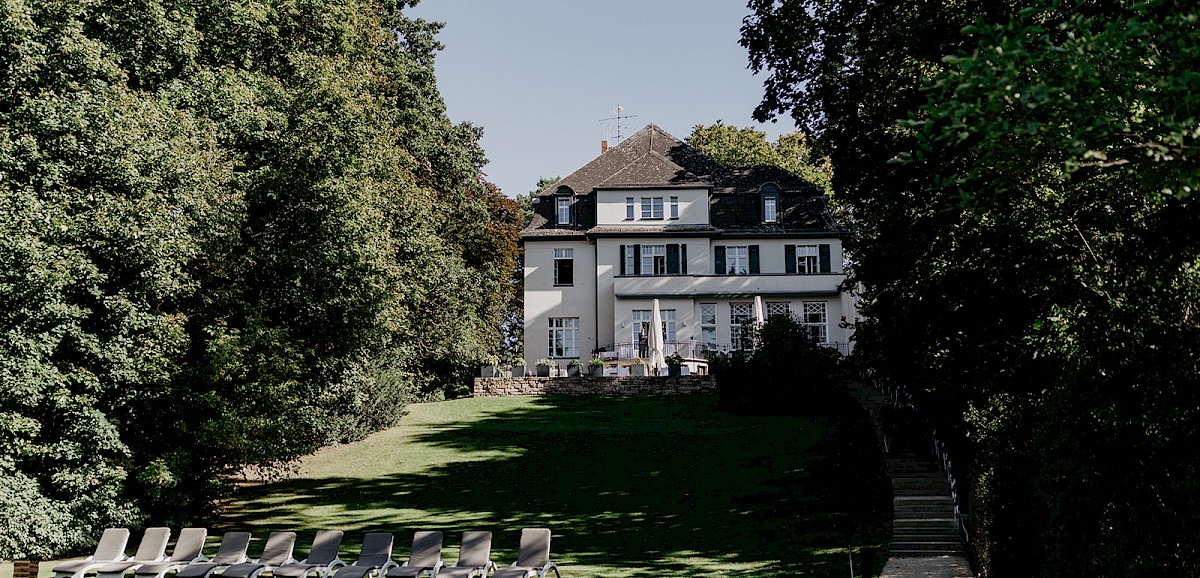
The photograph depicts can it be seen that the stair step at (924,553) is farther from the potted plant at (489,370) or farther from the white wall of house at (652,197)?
the white wall of house at (652,197)

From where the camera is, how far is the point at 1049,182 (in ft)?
32.3

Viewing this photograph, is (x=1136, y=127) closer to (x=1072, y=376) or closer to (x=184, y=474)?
(x=1072, y=376)

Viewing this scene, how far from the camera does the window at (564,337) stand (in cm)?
4203

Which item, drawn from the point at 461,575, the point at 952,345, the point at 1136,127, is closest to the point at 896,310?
the point at 952,345

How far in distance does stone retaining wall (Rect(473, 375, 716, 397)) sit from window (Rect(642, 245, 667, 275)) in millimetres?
7878

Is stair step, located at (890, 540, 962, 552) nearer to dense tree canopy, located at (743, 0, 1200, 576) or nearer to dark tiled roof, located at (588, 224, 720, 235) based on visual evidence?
dense tree canopy, located at (743, 0, 1200, 576)

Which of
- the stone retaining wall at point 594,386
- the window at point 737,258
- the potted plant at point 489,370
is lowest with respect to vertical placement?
the stone retaining wall at point 594,386

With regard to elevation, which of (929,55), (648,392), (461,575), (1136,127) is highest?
(929,55)

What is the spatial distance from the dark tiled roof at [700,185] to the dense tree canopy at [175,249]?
19731 millimetres

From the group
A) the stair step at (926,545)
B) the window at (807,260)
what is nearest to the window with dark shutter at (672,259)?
the window at (807,260)

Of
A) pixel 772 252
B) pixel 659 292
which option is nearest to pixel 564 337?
pixel 659 292

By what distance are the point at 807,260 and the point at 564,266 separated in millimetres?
10236

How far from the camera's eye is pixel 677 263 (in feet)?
135

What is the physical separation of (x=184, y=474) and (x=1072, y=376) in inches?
603
